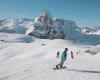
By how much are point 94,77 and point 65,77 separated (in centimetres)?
212

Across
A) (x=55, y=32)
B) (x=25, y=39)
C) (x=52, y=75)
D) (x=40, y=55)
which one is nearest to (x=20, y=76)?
(x=52, y=75)

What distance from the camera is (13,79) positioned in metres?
17.0

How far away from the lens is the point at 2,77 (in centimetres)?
1772

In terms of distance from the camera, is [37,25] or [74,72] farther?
[37,25]

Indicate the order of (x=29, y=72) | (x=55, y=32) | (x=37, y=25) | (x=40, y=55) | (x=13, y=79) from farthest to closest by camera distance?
(x=37, y=25) → (x=55, y=32) → (x=40, y=55) → (x=29, y=72) → (x=13, y=79)

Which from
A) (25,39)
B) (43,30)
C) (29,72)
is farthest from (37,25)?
(29,72)

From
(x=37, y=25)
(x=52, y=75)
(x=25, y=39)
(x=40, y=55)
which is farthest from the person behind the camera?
(x=37, y=25)

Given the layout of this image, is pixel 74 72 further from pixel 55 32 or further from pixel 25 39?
pixel 55 32

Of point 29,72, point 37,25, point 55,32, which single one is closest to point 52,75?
point 29,72

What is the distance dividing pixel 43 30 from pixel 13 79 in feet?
559

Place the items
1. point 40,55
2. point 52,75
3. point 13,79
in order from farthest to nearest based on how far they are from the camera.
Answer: point 40,55
point 52,75
point 13,79

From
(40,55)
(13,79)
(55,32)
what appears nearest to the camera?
(13,79)

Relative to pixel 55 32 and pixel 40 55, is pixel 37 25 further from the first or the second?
pixel 40 55

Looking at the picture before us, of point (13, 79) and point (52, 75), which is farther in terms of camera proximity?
point (52, 75)
